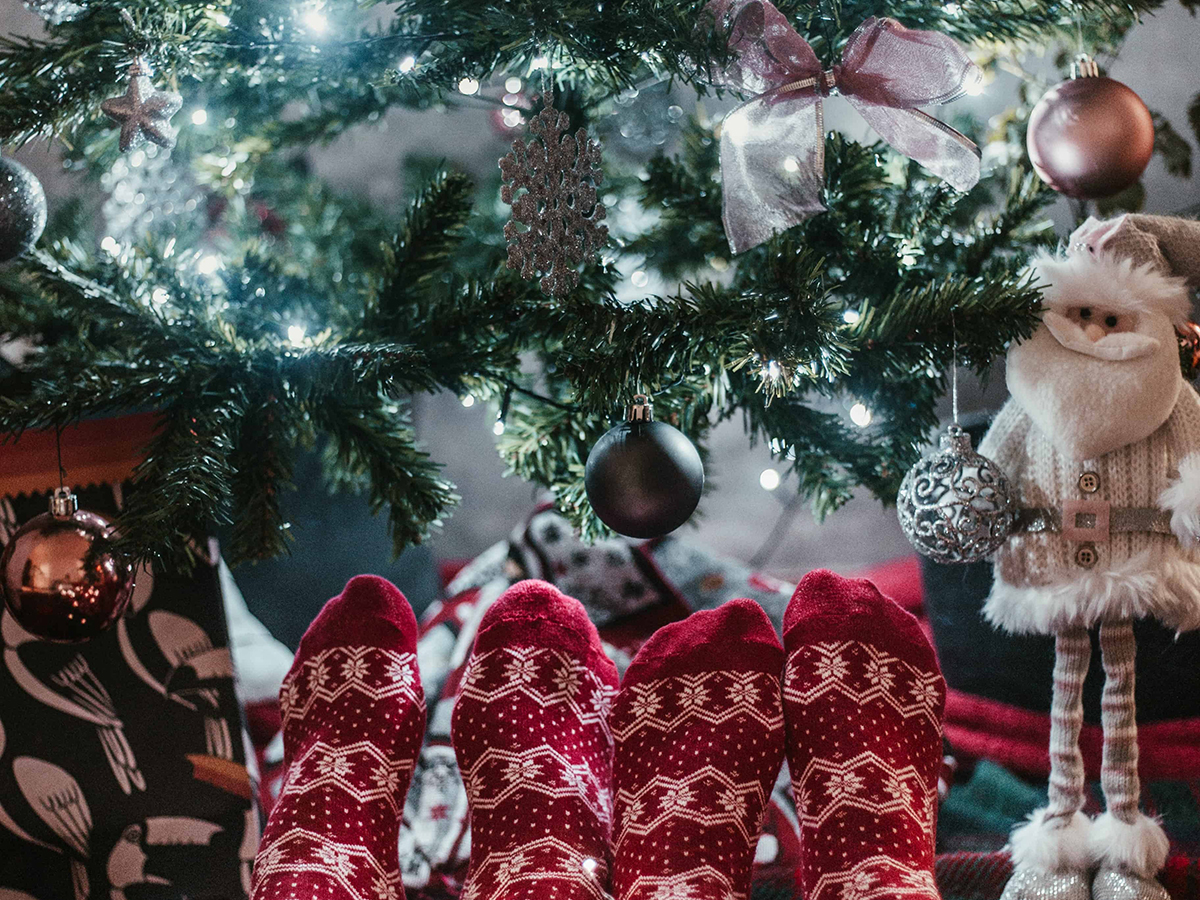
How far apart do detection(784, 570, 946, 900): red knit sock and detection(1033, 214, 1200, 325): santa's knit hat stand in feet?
0.98

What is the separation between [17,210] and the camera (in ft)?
2.15

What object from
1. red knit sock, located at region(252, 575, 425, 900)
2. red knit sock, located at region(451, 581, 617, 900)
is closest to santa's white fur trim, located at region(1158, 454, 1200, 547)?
red knit sock, located at region(451, 581, 617, 900)

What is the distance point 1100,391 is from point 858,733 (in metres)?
0.32

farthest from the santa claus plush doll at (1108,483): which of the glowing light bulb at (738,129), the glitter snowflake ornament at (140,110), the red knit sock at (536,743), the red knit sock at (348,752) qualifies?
the glitter snowflake ornament at (140,110)

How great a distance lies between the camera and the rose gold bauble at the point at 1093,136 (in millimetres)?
657

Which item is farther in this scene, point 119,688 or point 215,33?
point 119,688

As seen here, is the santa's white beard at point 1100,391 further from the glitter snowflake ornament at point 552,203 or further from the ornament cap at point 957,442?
the glitter snowflake ornament at point 552,203

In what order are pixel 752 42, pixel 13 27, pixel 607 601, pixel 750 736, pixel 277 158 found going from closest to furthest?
pixel 752 42 < pixel 750 736 < pixel 607 601 < pixel 13 27 < pixel 277 158

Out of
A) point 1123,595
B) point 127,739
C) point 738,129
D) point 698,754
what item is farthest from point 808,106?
point 127,739

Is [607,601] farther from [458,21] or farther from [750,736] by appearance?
[458,21]

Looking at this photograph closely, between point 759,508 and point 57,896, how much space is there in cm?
103

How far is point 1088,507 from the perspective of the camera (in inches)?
26.0

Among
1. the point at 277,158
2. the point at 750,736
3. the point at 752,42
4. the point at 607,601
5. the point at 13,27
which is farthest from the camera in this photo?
the point at 277,158

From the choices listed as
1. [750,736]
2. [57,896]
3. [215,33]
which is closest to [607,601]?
[750,736]
